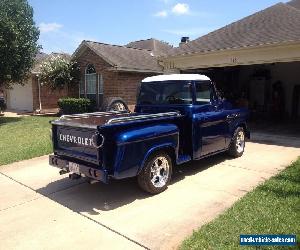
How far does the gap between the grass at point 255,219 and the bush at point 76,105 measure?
15.1 m

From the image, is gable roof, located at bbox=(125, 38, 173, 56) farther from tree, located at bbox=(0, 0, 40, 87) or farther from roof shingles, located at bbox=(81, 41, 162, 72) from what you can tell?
tree, located at bbox=(0, 0, 40, 87)

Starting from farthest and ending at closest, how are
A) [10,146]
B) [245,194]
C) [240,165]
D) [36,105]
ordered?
[36,105]
[10,146]
[240,165]
[245,194]

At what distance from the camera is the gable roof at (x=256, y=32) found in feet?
39.2

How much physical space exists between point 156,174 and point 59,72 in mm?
16912

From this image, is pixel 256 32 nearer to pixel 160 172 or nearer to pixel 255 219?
pixel 160 172

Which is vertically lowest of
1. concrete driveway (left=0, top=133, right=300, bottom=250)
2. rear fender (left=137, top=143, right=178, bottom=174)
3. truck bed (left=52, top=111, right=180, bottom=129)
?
concrete driveway (left=0, top=133, right=300, bottom=250)

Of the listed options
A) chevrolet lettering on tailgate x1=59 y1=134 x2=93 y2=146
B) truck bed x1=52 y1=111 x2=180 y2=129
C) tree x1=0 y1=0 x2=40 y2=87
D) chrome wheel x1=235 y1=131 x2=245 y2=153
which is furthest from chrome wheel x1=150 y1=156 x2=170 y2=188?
tree x1=0 y1=0 x2=40 y2=87

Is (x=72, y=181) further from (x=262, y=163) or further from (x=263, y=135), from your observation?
(x=263, y=135)

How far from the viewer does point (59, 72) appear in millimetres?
21031

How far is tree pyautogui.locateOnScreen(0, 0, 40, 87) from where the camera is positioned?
16422 mm

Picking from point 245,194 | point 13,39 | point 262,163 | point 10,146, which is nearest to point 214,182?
point 245,194

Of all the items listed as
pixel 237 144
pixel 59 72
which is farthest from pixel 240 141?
pixel 59 72

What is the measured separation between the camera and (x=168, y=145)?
5.78m

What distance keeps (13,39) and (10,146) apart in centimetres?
823
